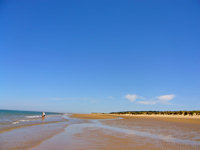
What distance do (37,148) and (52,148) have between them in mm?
713

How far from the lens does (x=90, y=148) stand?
7508mm

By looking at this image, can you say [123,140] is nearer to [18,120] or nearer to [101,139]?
[101,139]

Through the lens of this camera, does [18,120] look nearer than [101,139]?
No

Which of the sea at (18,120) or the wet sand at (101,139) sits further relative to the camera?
the sea at (18,120)

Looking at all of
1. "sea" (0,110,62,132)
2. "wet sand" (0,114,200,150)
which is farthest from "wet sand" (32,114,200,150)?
"sea" (0,110,62,132)

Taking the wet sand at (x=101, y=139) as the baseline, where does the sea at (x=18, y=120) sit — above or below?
below

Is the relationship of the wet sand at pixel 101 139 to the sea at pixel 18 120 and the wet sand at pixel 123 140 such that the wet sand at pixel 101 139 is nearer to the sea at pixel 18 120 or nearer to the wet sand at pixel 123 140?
the wet sand at pixel 123 140

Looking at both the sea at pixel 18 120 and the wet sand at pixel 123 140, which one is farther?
the sea at pixel 18 120

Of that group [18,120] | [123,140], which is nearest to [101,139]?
[123,140]

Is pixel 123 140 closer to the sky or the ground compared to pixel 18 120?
closer to the sky

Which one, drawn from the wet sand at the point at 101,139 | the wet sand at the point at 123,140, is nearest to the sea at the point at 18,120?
the wet sand at the point at 101,139

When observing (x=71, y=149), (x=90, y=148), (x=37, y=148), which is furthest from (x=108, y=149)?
(x=37, y=148)

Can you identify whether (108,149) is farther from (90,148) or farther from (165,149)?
(165,149)

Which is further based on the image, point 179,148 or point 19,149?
point 179,148
